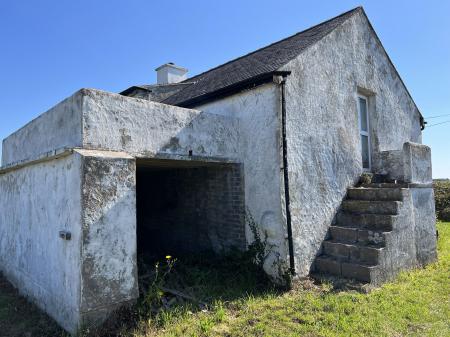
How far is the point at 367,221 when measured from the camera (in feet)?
22.6

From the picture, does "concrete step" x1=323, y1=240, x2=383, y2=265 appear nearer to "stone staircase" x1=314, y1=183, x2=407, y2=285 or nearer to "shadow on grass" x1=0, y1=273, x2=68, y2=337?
"stone staircase" x1=314, y1=183, x2=407, y2=285

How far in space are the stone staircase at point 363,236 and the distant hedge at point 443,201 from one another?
12.1 meters

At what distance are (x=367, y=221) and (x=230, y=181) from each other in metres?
2.91

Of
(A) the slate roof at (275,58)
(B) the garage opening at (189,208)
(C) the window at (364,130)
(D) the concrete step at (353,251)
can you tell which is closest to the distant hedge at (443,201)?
(C) the window at (364,130)

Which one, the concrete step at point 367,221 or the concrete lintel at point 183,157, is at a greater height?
the concrete lintel at point 183,157

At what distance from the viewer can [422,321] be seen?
4766mm

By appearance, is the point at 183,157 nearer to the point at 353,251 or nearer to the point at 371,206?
the point at 353,251

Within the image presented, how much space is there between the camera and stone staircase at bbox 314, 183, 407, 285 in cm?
605

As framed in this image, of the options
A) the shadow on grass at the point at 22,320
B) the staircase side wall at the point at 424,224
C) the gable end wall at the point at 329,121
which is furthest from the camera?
the staircase side wall at the point at 424,224

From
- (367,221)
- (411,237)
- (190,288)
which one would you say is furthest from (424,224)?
(190,288)

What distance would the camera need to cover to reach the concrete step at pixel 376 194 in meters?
7.07

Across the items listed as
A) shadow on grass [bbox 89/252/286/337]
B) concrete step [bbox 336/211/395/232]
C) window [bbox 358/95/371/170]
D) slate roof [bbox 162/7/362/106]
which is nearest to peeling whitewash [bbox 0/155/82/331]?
shadow on grass [bbox 89/252/286/337]

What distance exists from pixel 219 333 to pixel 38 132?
176 inches

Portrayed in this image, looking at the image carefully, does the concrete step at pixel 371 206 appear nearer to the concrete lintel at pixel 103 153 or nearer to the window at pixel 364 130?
the window at pixel 364 130
